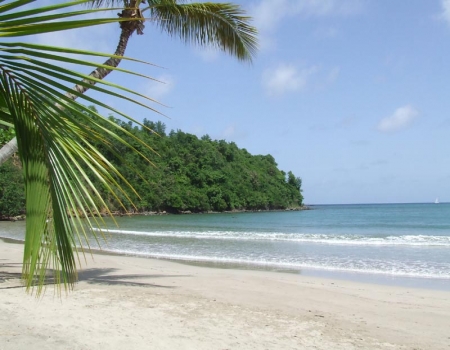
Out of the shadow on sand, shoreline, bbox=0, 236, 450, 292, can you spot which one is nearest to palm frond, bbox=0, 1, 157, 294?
the shadow on sand

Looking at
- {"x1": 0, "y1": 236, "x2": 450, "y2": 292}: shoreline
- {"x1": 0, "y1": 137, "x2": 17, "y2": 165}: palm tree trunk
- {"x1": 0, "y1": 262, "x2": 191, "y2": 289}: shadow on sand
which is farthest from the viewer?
{"x1": 0, "y1": 236, "x2": 450, "y2": 292}: shoreline

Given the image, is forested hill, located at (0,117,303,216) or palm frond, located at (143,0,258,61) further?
forested hill, located at (0,117,303,216)

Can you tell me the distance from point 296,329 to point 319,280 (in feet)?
16.6

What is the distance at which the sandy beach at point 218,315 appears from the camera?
4688mm

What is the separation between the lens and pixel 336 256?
1538 cm

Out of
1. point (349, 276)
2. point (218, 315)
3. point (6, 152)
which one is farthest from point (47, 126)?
point (349, 276)

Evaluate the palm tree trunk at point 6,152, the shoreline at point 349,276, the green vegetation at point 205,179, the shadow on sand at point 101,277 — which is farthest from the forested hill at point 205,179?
the palm tree trunk at point 6,152

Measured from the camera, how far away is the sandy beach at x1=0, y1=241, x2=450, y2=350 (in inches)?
185

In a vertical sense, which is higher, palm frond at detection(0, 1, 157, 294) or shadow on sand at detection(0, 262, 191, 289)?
palm frond at detection(0, 1, 157, 294)

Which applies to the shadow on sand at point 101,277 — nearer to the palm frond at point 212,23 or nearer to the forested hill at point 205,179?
the palm frond at point 212,23

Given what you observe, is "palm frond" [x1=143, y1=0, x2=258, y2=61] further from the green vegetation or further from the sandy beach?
the green vegetation

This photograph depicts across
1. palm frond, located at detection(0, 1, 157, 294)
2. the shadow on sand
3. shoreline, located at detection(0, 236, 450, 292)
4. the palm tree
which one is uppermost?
the palm tree

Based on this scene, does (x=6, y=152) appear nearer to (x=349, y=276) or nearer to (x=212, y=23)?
(x=212, y=23)

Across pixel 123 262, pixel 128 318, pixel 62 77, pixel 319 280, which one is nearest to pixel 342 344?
pixel 128 318
